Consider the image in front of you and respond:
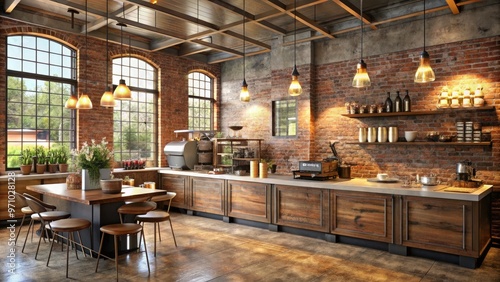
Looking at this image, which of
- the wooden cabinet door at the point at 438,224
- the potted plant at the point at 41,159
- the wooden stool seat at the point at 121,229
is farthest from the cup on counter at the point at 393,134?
the potted plant at the point at 41,159

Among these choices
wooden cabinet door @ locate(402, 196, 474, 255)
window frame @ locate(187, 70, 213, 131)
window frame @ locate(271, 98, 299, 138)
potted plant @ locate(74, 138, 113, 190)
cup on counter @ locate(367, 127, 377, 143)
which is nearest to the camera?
wooden cabinet door @ locate(402, 196, 474, 255)

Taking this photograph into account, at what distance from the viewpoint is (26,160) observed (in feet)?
21.1

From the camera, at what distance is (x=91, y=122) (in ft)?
24.1

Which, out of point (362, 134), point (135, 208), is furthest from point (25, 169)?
point (362, 134)

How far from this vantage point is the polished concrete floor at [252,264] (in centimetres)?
404

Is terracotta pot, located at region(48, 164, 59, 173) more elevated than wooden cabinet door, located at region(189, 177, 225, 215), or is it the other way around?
terracotta pot, located at region(48, 164, 59, 173)

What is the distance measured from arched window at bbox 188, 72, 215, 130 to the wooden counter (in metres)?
2.78

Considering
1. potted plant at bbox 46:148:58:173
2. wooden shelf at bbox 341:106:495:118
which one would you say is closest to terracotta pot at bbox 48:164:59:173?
potted plant at bbox 46:148:58:173

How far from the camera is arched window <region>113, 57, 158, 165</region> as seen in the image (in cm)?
796

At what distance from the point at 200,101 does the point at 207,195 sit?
3258 millimetres

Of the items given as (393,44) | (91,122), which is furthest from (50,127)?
(393,44)

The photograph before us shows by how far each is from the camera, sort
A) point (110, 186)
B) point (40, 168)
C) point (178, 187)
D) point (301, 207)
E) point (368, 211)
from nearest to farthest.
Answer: point (110, 186), point (368, 211), point (301, 207), point (40, 168), point (178, 187)

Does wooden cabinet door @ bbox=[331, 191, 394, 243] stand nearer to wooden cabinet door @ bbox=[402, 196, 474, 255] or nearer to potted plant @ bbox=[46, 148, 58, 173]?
wooden cabinet door @ bbox=[402, 196, 474, 255]

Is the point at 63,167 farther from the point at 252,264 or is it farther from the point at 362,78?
the point at 362,78
